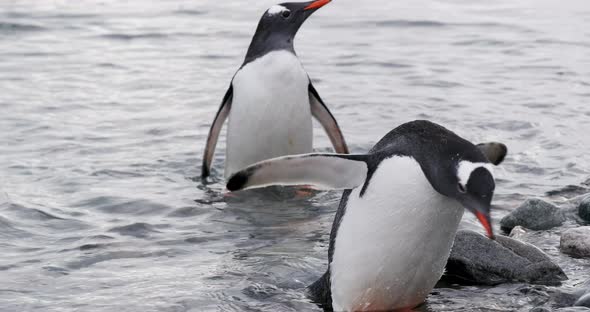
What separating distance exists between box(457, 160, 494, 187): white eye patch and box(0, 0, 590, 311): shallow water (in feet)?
3.38

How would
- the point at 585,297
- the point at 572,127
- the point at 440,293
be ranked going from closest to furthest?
1. the point at 585,297
2. the point at 440,293
3. the point at 572,127

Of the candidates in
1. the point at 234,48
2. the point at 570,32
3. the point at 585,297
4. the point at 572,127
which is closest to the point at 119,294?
the point at 585,297

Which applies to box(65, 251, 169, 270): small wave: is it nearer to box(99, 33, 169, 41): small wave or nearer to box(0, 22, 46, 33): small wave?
box(99, 33, 169, 41): small wave

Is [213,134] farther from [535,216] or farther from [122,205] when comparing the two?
[535,216]

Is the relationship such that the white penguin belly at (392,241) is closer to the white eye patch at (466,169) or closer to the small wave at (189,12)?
the white eye patch at (466,169)

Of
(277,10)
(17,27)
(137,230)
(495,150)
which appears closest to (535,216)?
(495,150)

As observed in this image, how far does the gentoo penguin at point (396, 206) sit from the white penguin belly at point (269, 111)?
7.66ft

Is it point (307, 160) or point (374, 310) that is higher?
point (307, 160)

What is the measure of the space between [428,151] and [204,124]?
16.5 feet

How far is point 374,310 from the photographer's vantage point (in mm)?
4781

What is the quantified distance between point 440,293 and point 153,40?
814cm

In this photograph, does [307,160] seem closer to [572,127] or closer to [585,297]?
[585,297]

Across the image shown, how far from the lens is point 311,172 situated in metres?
4.85

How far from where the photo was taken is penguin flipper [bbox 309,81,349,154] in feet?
24.3
